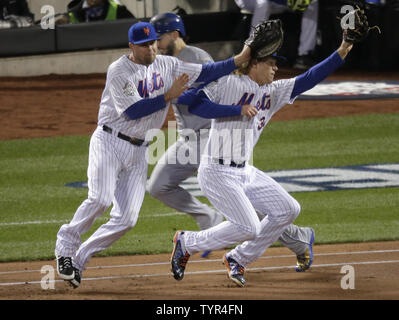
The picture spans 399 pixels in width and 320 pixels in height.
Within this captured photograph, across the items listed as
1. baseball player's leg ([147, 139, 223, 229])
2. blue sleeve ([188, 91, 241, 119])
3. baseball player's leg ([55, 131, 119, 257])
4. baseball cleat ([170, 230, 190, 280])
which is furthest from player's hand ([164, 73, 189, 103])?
baseball player's leg ([147, 139, 223, 229])

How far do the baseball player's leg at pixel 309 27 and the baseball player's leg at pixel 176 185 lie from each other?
9.89 metres

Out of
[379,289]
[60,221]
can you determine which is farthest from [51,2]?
[379,289]

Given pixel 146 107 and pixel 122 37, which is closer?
pixel 146 107

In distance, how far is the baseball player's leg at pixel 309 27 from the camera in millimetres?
17156

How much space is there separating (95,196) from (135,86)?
80 cm

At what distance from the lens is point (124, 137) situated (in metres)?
6.61

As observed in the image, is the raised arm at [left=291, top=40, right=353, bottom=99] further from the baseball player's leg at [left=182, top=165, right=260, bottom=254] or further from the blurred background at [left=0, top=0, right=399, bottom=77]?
the blurred background at [left=0, top=0, right=399, bottom=77]

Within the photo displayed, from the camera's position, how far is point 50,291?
6.53m

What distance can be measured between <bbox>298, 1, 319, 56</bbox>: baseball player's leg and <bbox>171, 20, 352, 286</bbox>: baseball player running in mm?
10706

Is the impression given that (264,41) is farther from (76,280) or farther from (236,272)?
(76,280)

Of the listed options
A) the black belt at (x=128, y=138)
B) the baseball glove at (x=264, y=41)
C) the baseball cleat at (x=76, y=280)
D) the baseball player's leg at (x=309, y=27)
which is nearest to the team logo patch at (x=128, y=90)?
the black belt at (x=128, y=138)

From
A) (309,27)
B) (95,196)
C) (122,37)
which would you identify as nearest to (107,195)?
(95,196)

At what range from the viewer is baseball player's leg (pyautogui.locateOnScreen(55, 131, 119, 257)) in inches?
253

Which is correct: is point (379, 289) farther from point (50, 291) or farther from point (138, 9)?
point (138, 9)
